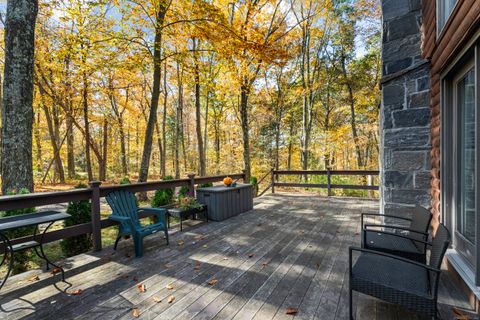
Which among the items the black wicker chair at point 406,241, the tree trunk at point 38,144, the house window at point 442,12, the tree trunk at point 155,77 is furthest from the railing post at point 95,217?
the tree trunk at point 38,144

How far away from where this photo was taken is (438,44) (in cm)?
247

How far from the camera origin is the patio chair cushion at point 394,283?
4.83 ft

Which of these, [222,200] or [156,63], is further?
[156,63]

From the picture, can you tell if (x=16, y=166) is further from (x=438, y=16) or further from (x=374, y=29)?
(x=374, y=29)

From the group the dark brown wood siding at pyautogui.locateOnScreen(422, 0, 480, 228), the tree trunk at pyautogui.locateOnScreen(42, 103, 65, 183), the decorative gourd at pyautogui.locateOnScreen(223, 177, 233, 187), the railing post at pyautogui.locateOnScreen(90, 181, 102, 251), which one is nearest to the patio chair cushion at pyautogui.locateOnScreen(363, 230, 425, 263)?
the dark brown wood siding at pyautogui.locateOnScreen(422, 0, 480, 228)

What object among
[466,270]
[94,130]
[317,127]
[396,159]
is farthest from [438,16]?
[94,130]

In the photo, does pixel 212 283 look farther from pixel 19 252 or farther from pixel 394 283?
pixel 19 252

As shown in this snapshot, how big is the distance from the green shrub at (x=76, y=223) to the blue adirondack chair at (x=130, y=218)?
14.6 inches

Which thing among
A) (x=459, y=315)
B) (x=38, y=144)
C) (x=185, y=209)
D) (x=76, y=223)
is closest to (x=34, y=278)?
(x=76, y=223)

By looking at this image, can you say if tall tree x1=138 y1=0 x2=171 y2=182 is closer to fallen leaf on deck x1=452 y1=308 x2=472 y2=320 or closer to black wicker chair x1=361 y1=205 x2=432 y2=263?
black wicker chair x1=361 y1=205 x2=432 y2=263

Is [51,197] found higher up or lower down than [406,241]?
higher up

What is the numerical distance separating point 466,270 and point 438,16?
2556mm

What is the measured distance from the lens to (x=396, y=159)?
309 centimetres

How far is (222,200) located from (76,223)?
2.39 m
